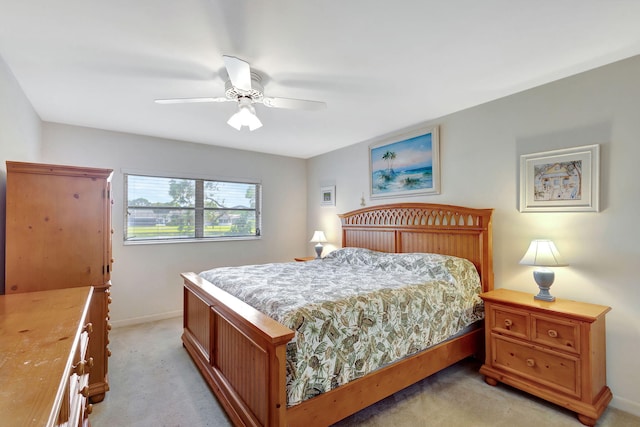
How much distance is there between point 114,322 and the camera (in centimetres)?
381

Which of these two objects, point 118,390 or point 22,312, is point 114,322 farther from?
point 22,312

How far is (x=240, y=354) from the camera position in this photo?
1.99m

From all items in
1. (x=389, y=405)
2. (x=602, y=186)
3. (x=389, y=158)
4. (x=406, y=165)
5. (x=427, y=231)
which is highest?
(x=389, y=158)

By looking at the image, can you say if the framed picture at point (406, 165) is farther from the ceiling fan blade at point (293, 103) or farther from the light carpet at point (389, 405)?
the light carpet at point (389, 405)

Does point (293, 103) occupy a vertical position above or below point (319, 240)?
above

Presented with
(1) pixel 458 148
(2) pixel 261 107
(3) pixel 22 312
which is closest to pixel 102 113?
(2) pixel 261 107

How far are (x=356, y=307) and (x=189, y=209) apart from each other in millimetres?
3343

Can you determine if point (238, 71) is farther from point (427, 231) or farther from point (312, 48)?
point (427, 231)

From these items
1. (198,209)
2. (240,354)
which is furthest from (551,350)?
(198,209)

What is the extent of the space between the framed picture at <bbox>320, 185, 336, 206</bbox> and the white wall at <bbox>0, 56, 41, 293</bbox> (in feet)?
12.0

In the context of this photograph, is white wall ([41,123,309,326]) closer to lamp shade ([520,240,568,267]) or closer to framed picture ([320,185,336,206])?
framed picture ([320,185,336,206])

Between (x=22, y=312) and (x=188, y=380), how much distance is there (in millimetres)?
1522

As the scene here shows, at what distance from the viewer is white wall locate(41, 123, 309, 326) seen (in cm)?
371

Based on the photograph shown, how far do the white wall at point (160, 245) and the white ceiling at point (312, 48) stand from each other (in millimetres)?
606
